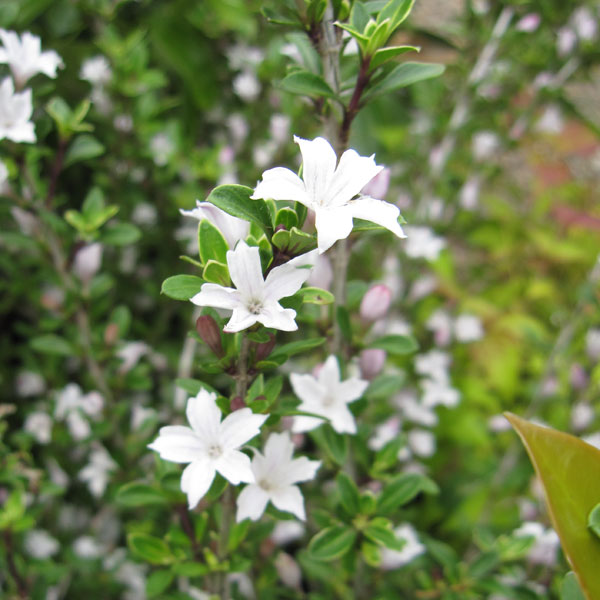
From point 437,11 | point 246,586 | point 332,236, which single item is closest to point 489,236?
point 437,11

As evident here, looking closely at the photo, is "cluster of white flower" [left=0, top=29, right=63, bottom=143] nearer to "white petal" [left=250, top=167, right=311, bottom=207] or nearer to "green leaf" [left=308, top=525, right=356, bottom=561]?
"white petal" [left=250, top=167, right=311, bottom=207]

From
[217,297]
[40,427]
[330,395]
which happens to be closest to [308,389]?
[330,395]

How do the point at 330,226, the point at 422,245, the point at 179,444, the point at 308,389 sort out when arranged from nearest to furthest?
the point at 330,226
the point at 179,444
the point at 308,389
the point at 422,245

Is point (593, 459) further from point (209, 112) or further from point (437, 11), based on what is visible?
point (437, 11)

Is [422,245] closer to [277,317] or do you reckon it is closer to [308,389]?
[308,389]

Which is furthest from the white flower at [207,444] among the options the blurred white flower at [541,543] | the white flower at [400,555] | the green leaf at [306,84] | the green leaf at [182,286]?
the blurred white flower at [541,543]
